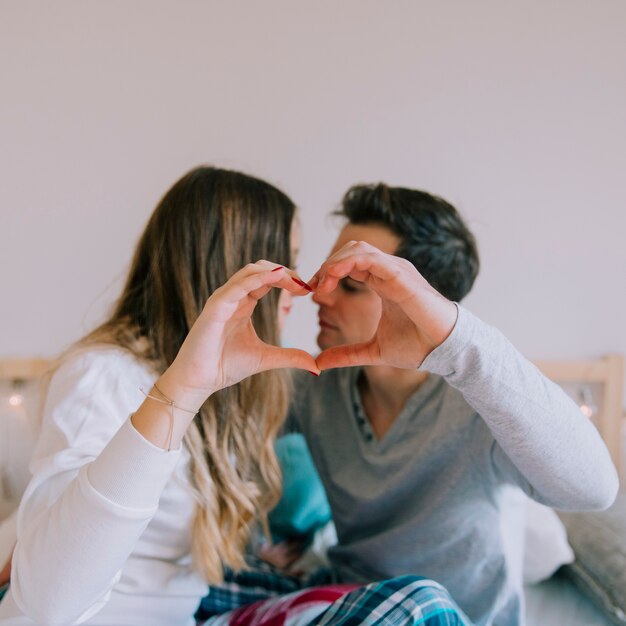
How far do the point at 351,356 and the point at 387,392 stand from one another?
0.39 metres

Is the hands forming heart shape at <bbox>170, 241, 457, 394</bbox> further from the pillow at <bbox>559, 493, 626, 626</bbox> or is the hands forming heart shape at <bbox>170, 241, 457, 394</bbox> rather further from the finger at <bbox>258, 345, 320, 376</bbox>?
the pillow at <bbox>559, 493, 626, 626</bbox>

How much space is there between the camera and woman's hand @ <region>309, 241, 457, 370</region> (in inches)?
27.4

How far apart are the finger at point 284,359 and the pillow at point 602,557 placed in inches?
35.4

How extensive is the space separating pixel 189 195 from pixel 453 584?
0.79 meters

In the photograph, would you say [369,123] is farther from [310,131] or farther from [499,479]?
[499,479]

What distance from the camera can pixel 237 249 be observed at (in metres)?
1.00

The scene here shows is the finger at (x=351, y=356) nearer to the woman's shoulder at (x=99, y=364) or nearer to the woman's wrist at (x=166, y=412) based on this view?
the woman's wrist at (x=166, y=412)

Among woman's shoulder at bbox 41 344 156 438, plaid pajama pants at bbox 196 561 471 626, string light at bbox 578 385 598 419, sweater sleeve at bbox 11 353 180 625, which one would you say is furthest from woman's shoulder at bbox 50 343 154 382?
Result: string light at bbox 578 385 598 419

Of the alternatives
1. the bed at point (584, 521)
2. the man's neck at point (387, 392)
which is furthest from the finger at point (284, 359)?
the bed at point (584, 521)

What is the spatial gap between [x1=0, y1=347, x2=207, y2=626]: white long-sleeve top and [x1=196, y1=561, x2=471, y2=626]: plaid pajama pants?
107mm

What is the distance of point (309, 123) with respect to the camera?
1.65m

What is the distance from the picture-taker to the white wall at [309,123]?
1592 millimetres

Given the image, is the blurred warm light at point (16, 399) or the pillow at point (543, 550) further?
the blurred warm light at point (16, 399)

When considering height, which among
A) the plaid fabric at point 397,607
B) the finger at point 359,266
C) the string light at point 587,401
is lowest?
the string light at point 587,401
